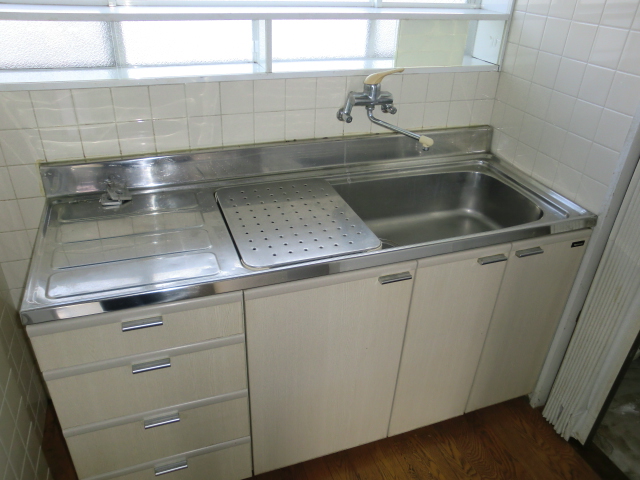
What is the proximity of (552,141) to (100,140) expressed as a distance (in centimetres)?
142

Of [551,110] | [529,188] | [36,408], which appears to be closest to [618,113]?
[551,110]

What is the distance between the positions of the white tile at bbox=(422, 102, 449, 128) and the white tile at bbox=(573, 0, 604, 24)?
1.61 feet

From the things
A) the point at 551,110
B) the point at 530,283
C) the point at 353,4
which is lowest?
the point at 530,283

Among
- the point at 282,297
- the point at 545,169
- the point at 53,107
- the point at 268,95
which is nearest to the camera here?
the point at 282,297

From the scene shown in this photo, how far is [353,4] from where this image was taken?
5.67ft

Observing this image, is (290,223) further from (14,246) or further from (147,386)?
(14,246)

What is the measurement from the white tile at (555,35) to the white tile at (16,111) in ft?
5.09

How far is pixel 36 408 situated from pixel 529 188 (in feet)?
6.00

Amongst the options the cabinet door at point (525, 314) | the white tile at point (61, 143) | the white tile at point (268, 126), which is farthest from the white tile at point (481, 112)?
the white tile at point (61, 143)

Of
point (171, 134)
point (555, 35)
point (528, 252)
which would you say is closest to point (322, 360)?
point (528, 252)

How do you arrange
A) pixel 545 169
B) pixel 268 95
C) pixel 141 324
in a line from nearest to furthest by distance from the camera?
pixel 141 324, pixel 268 95, pixel 545 169

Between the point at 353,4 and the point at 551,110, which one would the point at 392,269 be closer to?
the point at 551,110

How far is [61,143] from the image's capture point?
144 centimetres

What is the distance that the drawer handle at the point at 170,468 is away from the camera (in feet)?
4.66
